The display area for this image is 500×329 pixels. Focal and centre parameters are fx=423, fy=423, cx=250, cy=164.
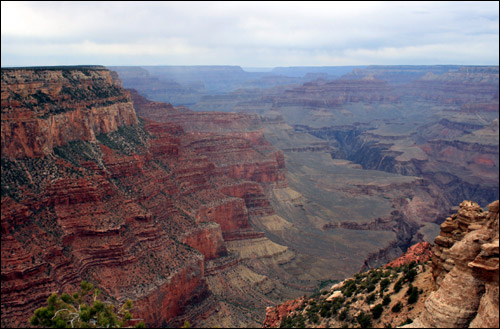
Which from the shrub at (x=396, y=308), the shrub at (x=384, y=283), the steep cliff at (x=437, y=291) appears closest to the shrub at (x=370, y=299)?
the steep cliff at (x=437, y=291)

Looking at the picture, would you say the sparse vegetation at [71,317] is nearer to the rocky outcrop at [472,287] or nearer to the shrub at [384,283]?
the shrub at [384,283]

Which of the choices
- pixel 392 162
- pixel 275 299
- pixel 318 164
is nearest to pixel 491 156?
pixel 392 162

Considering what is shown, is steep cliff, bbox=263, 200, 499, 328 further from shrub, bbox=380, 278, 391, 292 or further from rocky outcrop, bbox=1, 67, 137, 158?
rocky outcrop, bbox=1, 67, 137, 158

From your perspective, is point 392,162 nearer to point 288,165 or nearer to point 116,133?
point 288,165

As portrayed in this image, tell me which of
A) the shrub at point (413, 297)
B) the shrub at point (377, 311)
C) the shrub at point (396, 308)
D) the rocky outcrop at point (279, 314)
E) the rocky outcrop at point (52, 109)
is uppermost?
the rocky outcrop at point (52, 109)

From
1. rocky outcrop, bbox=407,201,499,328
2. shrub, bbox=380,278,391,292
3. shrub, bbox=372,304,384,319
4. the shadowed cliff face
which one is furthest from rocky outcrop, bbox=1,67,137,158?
rocky outcrop, bbox=407,201,499,328

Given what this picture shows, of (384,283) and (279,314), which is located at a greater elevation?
(384,283)

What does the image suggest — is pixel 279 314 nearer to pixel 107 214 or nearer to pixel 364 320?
pixel 364 320

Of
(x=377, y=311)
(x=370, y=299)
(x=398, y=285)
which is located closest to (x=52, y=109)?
(x=370, y=299)

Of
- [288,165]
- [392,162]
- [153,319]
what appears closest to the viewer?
[153,319]
